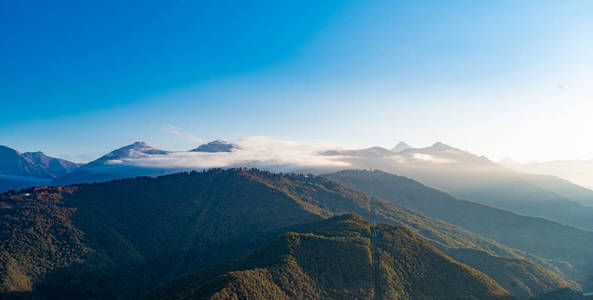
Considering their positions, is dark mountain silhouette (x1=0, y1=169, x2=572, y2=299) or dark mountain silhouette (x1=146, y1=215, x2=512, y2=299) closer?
dark mountain silhouette (x1=146, y1=215, x2=512, y2=299)

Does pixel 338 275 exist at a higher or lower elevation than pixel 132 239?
higher

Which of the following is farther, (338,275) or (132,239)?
(132,239)

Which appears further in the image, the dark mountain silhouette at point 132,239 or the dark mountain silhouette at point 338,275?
the dark mountain silhouette at point 132,239

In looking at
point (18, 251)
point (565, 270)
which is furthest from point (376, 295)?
point (565, 270)

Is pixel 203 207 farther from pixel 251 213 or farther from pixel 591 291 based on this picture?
pixel 591 291
